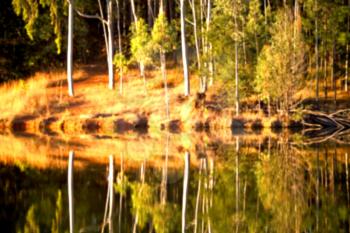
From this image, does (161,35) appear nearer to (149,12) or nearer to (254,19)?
(254,19)

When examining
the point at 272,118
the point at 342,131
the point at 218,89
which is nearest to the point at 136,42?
the point at 218,89

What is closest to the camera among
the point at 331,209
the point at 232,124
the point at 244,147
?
the point at 331,209

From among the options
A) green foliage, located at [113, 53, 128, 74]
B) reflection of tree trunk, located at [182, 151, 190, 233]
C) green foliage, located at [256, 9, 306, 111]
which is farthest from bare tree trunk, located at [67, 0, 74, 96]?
reflection of tree trunk, located at [182, 151, 190, 233]

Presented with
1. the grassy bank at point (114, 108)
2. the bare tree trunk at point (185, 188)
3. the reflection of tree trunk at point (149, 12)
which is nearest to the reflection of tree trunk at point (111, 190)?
the bare tree trunk at point (185, 188)

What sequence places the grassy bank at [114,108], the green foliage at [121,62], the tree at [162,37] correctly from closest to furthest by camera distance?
the tree at [162,37] → the grassy bank at [114,108] → the green foliage at [121,62]

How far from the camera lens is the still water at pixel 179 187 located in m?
14.2

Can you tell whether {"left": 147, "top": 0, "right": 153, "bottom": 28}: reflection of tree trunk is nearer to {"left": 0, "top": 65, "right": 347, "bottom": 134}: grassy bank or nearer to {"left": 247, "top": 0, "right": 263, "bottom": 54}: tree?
{"left": 0, "top": 65, "right": 347, "bottom": 134}: grassy bank

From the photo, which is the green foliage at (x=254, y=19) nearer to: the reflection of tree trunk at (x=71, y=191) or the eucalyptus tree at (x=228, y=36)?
the eucalyptus tree at (x=228, y=36)

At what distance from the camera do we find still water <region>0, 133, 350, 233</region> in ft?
46.6

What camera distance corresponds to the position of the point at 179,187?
18.8 m

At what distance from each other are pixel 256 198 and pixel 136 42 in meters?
26.5

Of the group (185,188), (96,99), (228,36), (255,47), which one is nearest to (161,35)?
(228,36)

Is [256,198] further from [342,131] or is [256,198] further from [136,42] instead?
[136,42]

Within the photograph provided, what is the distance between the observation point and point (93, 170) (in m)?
22.8
